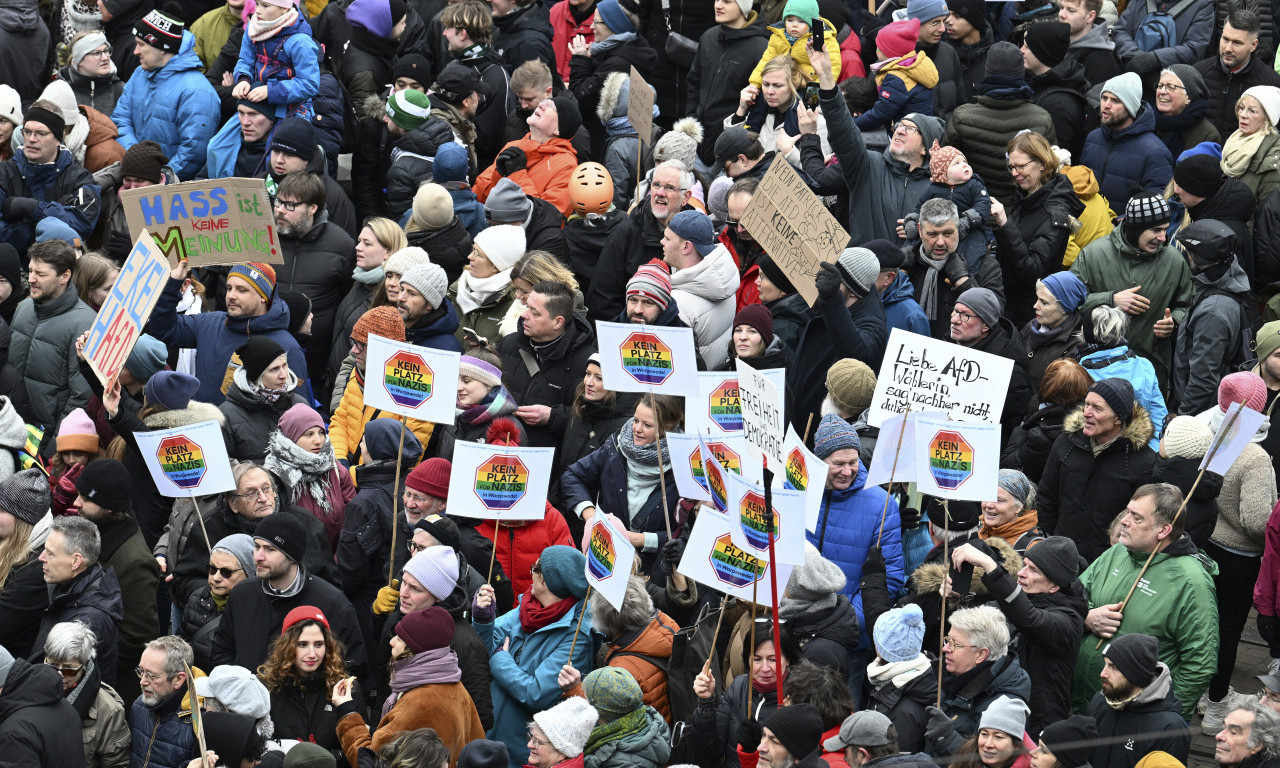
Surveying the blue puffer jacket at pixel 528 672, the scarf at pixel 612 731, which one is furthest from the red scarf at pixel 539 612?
the scarf at pixel 612 731

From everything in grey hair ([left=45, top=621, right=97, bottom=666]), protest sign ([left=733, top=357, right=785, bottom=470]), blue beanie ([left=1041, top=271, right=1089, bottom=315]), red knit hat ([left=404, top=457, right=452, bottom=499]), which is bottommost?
grey hair ([left=45, top=621, right=97, bottom=666])

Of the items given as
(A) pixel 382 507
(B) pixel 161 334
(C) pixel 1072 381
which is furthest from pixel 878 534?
(B) pixel 161 334

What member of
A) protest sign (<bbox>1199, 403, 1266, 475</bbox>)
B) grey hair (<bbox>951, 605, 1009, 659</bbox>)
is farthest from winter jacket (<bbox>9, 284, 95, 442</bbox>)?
protest sign (<bbox>1199, 403, 1266, 475</bbox>)

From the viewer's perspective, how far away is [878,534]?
26.6ft

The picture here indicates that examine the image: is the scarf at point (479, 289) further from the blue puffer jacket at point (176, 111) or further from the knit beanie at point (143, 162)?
the blue puffer jacket at point (176, 111)

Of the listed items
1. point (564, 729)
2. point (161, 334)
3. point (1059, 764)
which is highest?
point (1059, 764)

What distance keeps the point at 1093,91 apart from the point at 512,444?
20.2 feet

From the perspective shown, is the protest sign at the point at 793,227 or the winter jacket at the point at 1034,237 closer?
the protest sign at the point at 793,227

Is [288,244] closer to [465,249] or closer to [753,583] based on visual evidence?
[465,249]

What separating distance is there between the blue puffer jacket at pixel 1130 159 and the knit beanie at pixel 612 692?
6236 millimetres

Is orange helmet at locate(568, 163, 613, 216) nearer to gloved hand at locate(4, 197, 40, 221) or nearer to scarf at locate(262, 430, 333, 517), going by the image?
scarf at locate(262, 430, 333, 517)

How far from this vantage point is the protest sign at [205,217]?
390 inches

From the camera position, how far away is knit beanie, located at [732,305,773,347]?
909cm

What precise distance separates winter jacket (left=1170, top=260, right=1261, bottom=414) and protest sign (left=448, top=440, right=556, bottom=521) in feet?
13.2
